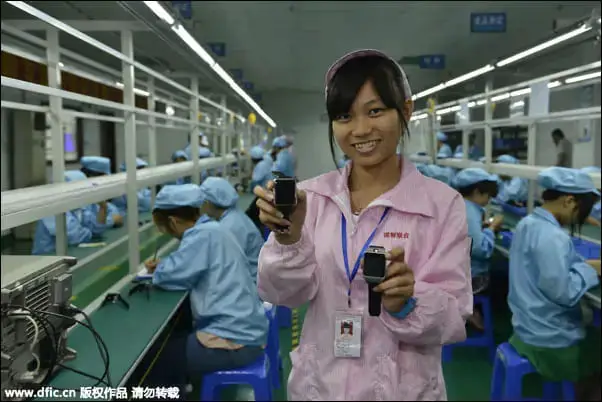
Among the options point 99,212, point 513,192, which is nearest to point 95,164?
point 99,212

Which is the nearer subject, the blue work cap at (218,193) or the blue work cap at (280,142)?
the blue work cap at (280,142)

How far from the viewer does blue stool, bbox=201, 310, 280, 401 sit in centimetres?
181

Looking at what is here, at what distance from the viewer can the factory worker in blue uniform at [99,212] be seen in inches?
101

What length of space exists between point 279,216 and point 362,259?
103 mm

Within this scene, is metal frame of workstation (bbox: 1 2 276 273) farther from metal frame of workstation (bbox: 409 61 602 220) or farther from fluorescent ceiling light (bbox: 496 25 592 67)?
metal frame of workstation (bbox: 409 61 602 220)

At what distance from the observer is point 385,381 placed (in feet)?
2.05

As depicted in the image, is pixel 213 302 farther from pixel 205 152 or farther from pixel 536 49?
pixel 205 152

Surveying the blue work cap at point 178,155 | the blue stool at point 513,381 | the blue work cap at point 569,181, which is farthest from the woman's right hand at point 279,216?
the blue work cap at point 178,155

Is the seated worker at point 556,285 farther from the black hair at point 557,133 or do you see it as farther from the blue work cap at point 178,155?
the black hair at point 557,133

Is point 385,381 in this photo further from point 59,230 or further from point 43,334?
point 59,230

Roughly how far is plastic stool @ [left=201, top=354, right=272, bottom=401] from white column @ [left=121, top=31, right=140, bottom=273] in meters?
0.71

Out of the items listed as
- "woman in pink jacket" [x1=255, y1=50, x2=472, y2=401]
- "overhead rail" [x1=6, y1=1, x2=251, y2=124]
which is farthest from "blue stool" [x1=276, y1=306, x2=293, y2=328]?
"overhead rail" [x1=6, y1=1, x2=251, y2=124]

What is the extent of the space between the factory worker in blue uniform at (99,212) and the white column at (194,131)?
0.67 metres

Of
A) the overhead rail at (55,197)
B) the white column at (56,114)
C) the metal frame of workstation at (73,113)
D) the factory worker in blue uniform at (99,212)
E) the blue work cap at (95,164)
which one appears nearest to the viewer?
the overhead rail at (55,197)
